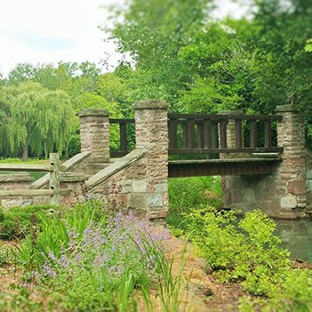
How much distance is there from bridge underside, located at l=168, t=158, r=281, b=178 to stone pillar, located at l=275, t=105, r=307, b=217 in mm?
376

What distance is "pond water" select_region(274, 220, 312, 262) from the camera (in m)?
12.2

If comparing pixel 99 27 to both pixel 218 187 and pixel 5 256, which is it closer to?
pixel 5 256

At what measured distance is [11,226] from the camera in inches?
336

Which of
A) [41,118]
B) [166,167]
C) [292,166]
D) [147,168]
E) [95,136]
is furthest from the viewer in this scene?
[41,118]

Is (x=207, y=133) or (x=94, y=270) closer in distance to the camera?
(x=94, y=270)

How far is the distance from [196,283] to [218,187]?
50.5ft

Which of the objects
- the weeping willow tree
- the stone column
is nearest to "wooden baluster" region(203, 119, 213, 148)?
the stone column

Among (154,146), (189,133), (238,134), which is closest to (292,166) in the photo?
(238,134)

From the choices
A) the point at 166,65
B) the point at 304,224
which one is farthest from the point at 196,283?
the point at 166,65

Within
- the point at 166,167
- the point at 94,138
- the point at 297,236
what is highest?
the point at 94,138

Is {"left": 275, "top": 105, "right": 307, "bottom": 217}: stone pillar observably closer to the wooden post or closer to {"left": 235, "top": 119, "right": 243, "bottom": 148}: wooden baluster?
{"left": 235, "top": 119, "right": 243, "bottom": 148}: wooden baluster

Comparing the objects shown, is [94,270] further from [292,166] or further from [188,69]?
[188,69]

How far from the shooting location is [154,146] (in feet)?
44.0

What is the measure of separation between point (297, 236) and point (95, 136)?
5320 mm
